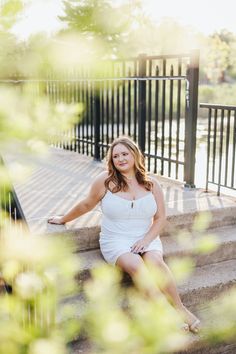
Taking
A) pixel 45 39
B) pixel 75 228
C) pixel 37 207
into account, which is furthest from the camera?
pixel 37 207

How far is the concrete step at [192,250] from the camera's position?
3.89m

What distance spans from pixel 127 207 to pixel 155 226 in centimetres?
26

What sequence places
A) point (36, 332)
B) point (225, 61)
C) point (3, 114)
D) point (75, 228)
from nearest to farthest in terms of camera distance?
point (3, 114), point (36, 332), point (75, 228), point (225, 61)

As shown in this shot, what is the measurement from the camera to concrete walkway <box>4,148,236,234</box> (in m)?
4.18

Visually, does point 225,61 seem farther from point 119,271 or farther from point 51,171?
point 119,271

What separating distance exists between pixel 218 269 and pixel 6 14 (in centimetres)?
366

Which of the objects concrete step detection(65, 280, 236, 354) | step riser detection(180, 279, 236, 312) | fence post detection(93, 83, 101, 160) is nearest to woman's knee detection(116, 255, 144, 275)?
concrete step detection(65, 280, 236, 354)

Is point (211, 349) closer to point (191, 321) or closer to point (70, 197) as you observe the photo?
point (191, 321)

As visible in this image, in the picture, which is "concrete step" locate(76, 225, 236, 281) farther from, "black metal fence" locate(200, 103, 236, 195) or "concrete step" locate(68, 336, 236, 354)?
"black metal fence" locate(200, 103, 236, 195)

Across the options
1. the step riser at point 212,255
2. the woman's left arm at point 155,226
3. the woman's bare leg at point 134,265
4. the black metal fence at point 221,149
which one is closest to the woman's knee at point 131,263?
the woman's bare leg at point 134,265

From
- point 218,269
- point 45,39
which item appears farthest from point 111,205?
point 45,39

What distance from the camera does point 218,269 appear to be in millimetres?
4145

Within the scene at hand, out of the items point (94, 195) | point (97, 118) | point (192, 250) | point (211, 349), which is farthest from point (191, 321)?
point (97, 118)

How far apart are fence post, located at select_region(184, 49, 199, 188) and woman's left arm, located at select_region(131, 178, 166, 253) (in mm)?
1838
